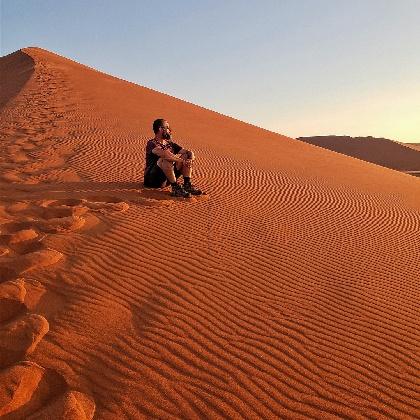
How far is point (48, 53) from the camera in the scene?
87.1 feet

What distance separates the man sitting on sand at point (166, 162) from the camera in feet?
23.5

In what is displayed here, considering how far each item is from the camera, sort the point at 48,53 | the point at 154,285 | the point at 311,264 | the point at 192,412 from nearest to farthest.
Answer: the point at 192,412, the point at 154,285, the point at 311,264, the point at 48,53

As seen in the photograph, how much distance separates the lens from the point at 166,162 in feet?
23.6

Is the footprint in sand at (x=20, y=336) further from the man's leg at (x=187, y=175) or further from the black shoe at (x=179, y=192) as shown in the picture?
the man's leg at (x=187, y=175)

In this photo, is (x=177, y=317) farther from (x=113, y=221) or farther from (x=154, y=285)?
(x=113, y=221)

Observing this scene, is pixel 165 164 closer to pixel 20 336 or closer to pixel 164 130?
pixel 164 130

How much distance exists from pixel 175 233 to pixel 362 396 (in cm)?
319

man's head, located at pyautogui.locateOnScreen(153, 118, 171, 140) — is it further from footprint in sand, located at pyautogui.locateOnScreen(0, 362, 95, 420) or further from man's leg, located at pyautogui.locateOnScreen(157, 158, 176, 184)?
footprint in sand, located at pyautogui.locateOnScreen(0, 362, 95, 420)

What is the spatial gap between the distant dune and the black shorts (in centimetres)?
3885

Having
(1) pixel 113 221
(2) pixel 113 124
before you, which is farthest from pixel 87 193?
(2) pixel 113 124

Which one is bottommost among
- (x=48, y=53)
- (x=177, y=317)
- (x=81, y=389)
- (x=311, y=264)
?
(x=81, y=389)

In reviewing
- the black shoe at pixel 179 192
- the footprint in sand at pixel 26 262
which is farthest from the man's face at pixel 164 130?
the footprint in sand at pixel 26 262

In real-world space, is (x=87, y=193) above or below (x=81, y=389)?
above

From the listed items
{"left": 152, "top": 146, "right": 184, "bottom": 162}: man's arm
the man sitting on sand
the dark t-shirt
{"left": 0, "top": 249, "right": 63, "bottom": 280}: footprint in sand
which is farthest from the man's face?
{"left": 0, "top": 249, "right": 63, "bottom": 280}: footprint in sand
